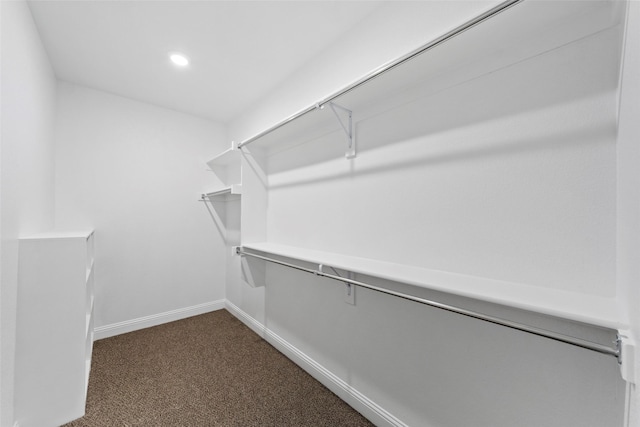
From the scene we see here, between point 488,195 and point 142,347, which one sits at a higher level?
point 488,195

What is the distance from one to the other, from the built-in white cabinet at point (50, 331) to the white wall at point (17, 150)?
102 millimetres

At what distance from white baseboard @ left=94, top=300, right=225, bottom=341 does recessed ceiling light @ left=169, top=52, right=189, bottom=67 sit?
8.19ft

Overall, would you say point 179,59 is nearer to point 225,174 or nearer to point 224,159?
point 224,159

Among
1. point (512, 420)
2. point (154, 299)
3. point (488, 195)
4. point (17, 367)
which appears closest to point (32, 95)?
point (17, 367)

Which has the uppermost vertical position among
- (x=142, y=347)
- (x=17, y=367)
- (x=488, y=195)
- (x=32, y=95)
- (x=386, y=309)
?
(x=32, y=95)

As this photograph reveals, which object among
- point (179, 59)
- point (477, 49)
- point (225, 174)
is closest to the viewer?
point (477, 49)

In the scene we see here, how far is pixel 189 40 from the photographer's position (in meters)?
1.75

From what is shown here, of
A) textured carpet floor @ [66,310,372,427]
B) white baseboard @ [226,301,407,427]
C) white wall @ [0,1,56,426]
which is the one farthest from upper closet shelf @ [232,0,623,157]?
textured carpet floor @ [66,310,372,427]

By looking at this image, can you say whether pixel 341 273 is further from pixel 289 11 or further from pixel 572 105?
pixel 289 11

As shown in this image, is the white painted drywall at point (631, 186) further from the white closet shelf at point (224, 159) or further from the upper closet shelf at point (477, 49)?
the white closet shelf at point (224, 159)

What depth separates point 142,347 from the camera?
2.31 metres

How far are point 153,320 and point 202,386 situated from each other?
1.36 m

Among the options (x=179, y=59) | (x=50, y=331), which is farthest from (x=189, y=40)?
(x=50, y=331)

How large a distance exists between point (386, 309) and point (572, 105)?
115 cm
